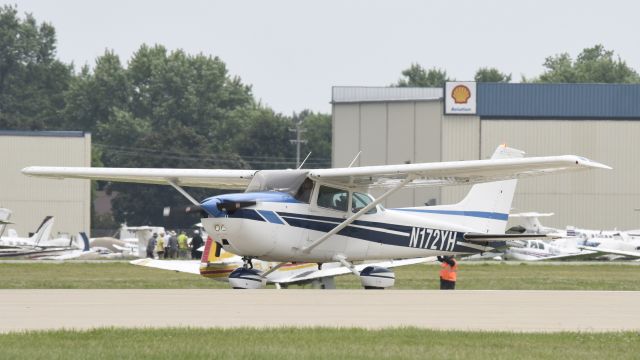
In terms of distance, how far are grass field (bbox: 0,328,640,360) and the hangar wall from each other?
190 ft

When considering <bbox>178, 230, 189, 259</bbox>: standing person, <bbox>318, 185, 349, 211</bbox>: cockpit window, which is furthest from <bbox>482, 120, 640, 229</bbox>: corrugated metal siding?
<bbox>318, 185, 349, 211</bbox>: cockpit window

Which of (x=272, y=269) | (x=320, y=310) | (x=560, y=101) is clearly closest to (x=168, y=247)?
(x=560, y=101)

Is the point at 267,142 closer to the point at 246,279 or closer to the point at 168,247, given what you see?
the point at 168,247

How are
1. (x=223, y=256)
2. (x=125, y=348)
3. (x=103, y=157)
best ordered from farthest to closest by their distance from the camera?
(x=103, y=157), (x=223, y=256), (x=125, y=348)

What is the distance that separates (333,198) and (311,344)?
10.6 metres

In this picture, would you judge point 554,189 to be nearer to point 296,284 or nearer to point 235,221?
point 296,284

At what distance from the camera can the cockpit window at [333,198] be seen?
887 inches

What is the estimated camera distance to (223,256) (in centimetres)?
2486

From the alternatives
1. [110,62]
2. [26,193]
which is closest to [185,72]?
[110,62]

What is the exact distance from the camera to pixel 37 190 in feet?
231

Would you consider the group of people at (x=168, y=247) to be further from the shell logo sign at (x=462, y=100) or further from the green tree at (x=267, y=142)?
the green tree at (x=267, y=142)

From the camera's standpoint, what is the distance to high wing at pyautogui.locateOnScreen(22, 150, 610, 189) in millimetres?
20984

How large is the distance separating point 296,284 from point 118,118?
93.6 m

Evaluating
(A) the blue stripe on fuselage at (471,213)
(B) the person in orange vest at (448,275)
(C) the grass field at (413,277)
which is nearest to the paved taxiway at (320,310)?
(A) the blue stripe on fuselage at (471,213)
